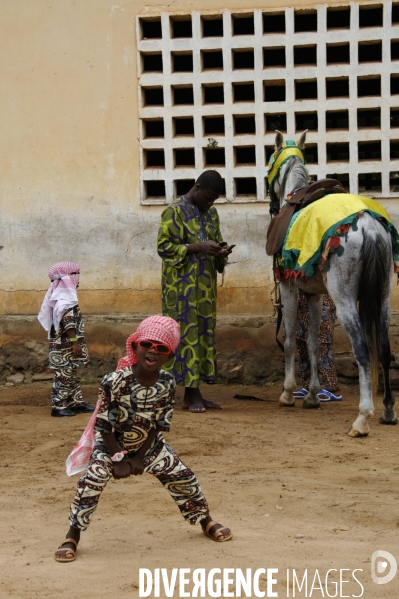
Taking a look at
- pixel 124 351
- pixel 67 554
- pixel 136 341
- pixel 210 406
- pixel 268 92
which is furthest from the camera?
pixel 268 92

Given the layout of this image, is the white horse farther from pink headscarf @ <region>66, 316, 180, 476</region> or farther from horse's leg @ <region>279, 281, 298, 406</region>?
pink headscarf @ <region>66, 316, 180, 476</region>

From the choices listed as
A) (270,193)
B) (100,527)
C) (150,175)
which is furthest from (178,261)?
(100,527)

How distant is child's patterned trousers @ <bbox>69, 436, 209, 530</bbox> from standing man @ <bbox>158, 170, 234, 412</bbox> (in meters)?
3.11

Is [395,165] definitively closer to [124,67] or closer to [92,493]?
[124,67]

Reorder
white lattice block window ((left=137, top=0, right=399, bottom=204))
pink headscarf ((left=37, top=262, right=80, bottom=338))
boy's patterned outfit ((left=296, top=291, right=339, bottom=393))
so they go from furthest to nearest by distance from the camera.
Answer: white lattice block window ((left=137, top=0, right=399, bottom=204))
boy's patterned outfit ((left=296, top=291, right=339, bottom=393))
pink headscarf ((left=37, top=262, right=80, bottom=338))

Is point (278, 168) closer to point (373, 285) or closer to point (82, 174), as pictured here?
point (373, 285)

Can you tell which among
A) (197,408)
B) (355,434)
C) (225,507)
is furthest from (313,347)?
(225,507)

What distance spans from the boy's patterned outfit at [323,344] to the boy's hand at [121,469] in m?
4.01

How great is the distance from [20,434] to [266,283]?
2.96m

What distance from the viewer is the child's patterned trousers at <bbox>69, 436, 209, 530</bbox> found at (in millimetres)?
4090

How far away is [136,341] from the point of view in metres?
4.21

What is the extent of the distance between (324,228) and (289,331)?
1.48 meters

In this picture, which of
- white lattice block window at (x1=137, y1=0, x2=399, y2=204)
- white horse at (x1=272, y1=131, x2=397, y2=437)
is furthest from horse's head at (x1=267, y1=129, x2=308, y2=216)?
white horse at (x1=272, y1=131, x2=397, y2=437)

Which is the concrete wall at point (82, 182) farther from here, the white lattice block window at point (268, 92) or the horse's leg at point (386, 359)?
the horse's leg at point (386, 359)
